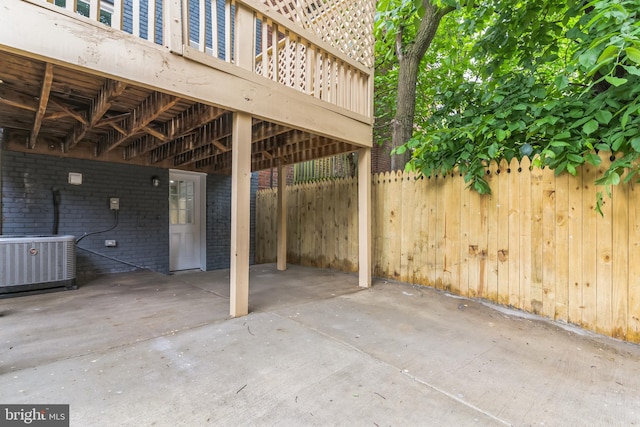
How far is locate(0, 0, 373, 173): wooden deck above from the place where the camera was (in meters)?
2.01

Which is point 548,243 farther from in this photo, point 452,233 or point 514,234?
point 452,233

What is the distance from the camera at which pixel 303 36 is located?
3443 mm

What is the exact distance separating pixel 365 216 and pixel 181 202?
405 centimetres

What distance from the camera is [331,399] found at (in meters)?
1.75

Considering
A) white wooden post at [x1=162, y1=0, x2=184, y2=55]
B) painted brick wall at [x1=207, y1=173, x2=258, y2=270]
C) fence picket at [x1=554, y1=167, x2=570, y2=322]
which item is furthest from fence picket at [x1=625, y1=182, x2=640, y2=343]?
painted brick wall at [x1=207, y1=173, x2=258, y2=270]

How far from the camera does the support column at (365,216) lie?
4.37m

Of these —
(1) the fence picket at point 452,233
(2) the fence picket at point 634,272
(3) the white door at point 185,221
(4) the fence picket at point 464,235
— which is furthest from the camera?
(3) the white door at point 185,221

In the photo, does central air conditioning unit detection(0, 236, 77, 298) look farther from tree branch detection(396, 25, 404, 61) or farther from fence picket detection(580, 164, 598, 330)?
fence picket detection(580, 164, 598, 330)

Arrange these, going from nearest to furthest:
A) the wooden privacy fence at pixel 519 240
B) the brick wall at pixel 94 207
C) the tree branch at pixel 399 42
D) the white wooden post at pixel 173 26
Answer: the white wooden post at pixel 173 26, the wooden privacy fence at pixel 519 240, the brick wall at pixel 94 207, the tree branch at pixel 399 42

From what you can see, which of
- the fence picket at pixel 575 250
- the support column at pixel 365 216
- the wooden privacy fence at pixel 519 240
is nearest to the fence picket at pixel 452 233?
the wooden privacy fence at pixel 519 240

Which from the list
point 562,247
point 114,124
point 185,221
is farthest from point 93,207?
point 562,247

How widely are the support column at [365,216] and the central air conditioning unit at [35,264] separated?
3.88m

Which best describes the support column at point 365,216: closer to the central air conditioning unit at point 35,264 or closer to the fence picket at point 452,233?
the fence picket at point 452,233

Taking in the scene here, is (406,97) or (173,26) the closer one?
(173,26)
